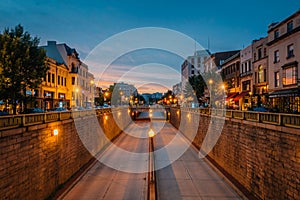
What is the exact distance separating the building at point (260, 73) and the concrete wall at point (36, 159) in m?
26.3

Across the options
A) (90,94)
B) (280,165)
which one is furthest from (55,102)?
(280,165)

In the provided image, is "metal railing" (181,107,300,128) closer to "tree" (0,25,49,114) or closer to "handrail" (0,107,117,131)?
"handrail" (0,107,117,131)

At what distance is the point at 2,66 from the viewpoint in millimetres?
20922

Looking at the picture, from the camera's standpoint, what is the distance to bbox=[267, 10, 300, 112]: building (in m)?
25.6

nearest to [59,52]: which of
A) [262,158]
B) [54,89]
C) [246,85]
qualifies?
[54,89]

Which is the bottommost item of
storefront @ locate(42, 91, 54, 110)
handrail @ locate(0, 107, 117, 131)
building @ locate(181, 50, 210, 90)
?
handrail @ locate(0, 107, 117, 131)

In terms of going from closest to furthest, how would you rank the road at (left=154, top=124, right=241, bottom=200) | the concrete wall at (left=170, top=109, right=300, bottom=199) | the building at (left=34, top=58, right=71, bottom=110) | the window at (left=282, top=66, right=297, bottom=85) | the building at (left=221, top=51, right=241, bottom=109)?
the concrete wall at (left=170, top=109, right=300, bottom=199) → the road at (left=154, top=124, right=241, bottom=200) → the window at (left=282, top=66, right=297, bottom=85) → the building at (left=34, top=58, right=71, bottom=110) → the building at (left=221, top=51, right=241, bottom=109)

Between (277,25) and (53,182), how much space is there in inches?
1191

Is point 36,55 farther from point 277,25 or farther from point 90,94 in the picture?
point 90,94

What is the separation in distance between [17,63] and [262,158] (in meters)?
20.9

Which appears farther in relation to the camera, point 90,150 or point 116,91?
point 116,91

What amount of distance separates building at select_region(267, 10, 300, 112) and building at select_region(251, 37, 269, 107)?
2.40 meters

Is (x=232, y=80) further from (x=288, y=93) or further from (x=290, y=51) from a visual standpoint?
(x=288, y=93)

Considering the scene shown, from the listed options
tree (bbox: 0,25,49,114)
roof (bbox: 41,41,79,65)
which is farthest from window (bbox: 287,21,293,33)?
roof (bbox: 41,41,79,65)
